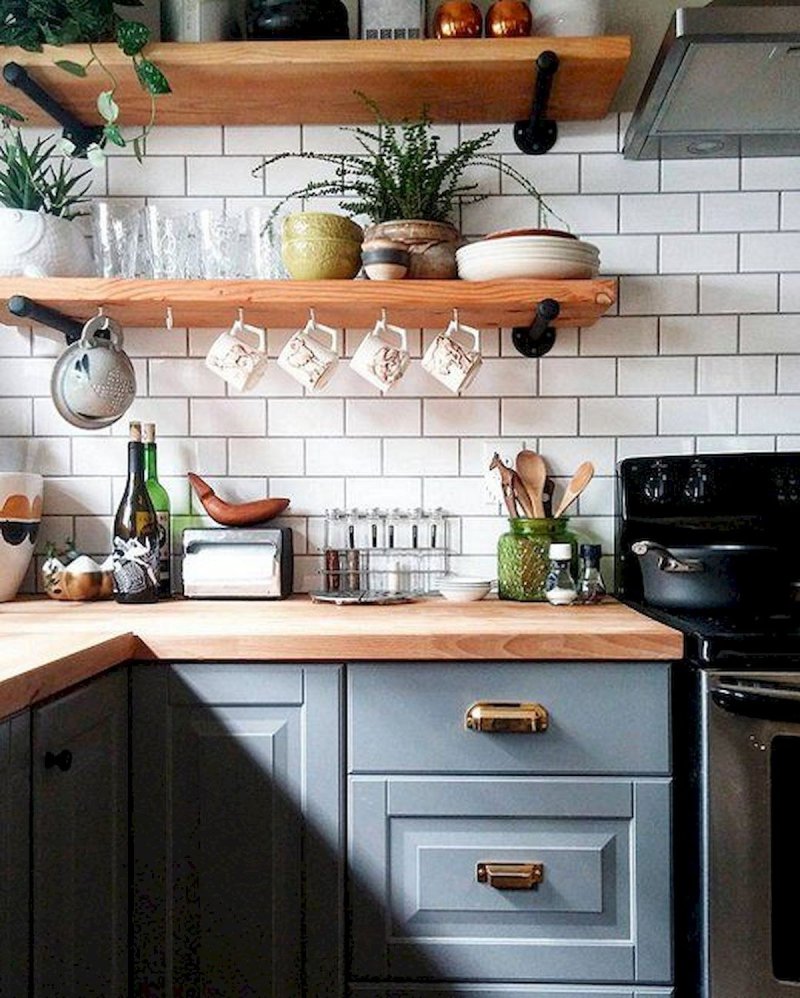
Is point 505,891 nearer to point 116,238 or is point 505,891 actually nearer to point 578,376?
point 578,376

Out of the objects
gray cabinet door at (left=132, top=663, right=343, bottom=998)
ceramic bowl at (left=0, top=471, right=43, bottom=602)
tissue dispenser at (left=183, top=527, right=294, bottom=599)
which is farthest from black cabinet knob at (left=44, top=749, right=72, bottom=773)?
ceramic bowl at (left=0, top=471, right=43, bottom=602)

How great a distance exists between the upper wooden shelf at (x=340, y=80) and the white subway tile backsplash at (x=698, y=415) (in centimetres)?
65

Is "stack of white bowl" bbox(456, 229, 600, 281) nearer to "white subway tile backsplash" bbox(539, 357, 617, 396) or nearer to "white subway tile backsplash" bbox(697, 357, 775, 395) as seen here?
"white subway tile backsplash" bbox(539, 357, 617, 396)

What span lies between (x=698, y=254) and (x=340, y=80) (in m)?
0.85

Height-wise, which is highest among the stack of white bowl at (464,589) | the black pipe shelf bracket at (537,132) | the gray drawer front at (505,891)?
the black pipe shelf bracket at (537,132)

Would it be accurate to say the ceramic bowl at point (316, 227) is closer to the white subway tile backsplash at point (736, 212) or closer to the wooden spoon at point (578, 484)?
the wooden spoon at point (578, 484)

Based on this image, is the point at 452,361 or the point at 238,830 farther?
the point at 452,361

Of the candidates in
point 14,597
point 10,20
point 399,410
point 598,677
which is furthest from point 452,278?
point 14,597

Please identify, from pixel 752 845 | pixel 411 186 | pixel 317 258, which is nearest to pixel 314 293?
pixel 317 258

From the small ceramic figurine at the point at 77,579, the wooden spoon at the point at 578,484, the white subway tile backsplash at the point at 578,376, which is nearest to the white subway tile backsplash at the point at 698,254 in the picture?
the white subway tile backsplash at the point at 578,376

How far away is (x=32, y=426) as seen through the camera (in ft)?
7.00

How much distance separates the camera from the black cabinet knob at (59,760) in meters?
1.18

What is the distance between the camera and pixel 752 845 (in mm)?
1361

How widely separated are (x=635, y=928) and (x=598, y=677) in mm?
390
